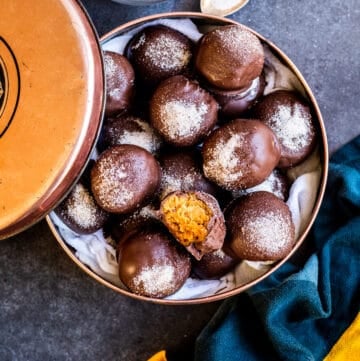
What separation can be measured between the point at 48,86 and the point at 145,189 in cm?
23

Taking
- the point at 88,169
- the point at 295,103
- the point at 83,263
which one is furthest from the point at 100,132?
the point at 295,103

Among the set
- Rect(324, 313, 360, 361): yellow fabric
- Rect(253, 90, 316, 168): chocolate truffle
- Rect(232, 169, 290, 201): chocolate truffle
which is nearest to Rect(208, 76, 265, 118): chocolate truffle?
Rect(253, 90, 316, 168): chocolate truffle

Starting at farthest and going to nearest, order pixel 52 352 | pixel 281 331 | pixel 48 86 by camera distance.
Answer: pixel 52 352 → pixel 281 331 → pixel 48 86

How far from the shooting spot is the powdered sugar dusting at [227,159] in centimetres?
110

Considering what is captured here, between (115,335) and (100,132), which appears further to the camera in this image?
(115,335)

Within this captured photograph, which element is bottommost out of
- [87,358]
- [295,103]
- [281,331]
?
[87,358]

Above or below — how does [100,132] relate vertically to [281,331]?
above

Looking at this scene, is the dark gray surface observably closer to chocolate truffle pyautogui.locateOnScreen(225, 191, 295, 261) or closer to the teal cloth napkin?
the teal cloth napkin

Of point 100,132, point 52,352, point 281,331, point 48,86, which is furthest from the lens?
point 52,352

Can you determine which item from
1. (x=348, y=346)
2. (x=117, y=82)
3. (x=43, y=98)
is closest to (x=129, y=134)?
(x=117, y=82)

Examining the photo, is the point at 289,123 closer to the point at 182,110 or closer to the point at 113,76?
the point at 182,110

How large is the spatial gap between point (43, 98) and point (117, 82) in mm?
161

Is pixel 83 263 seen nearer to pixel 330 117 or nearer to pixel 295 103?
pixel 295 103

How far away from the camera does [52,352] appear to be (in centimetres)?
141
